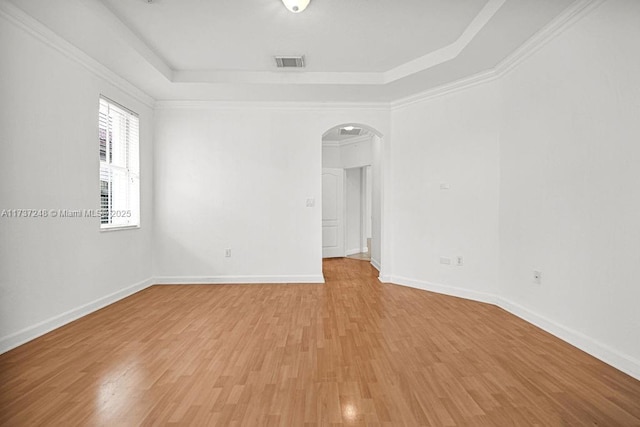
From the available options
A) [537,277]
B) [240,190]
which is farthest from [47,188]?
[537,277]

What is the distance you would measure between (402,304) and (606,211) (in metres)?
2.28

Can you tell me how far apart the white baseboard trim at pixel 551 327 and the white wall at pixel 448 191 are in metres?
0.03

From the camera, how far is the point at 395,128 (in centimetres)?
541

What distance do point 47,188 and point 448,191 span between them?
4.69 meters

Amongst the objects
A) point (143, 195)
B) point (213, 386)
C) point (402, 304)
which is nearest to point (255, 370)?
point (213, 386)

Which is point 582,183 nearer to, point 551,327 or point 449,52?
point 551,327

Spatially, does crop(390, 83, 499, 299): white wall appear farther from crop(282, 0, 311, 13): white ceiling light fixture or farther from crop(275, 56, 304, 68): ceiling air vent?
crop(282, 0, 311, 13): white ceiling light fixture

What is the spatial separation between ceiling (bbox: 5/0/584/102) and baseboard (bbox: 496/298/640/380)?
2.82 metres

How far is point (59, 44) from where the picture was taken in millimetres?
3348

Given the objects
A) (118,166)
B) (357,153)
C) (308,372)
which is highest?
(357,153)

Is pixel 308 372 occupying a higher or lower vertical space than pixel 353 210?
lower

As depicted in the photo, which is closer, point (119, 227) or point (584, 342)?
point (584, 342)

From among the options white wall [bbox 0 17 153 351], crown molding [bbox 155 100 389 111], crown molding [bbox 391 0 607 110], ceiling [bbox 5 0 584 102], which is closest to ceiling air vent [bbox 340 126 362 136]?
crown molding [bbox 155 100 389 111]

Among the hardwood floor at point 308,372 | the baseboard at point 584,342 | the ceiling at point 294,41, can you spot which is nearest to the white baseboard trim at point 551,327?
the baseboard at point 584,342
